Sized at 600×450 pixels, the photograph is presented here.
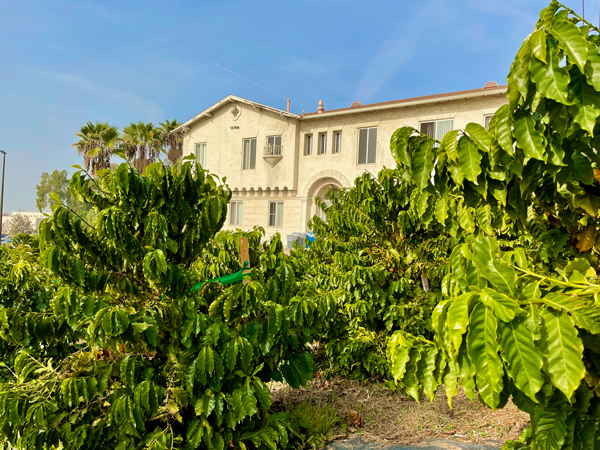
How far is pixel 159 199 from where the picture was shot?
403 cm

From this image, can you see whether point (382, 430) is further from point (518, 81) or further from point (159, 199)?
point (518, 81)

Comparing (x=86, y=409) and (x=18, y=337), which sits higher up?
(x=18, y=337)

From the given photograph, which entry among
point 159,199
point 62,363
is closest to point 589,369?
point 159,199

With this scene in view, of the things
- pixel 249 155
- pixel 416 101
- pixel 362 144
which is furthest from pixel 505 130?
pixel 249 155

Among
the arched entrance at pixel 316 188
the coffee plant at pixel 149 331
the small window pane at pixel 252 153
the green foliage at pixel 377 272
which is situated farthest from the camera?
the small window pane at pixel 252 153

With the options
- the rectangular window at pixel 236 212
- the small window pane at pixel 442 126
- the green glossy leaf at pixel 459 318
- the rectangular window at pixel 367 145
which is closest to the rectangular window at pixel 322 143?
the rectangular window at pixel 367 145

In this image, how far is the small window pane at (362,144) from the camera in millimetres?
20188

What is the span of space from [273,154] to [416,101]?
8.29 meters

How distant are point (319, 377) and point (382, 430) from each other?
7.12 feet

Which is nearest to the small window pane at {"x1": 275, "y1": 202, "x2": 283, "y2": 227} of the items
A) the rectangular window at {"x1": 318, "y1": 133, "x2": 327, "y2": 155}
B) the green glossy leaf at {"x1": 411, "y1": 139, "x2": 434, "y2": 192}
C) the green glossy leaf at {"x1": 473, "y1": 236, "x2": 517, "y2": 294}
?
the rectangular window at {"x1": 318, "y1": 133, "x2": 327, "y2": 155}

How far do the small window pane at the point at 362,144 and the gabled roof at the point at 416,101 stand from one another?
101 cm

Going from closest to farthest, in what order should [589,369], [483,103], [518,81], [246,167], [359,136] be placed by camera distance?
1. [518,81]
2. [589,369]
3. [483,103]
4. [359,136]
5. [246,167]

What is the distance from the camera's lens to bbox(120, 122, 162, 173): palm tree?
30672 mm

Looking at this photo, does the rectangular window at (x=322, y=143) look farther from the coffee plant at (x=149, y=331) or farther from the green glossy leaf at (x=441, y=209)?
the green glossy leaf at (x=441, y=209)
